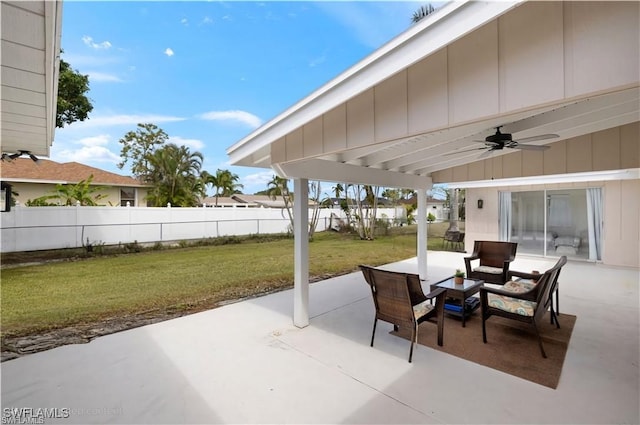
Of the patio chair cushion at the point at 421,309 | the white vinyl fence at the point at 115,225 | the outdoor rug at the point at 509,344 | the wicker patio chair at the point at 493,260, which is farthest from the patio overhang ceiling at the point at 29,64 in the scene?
the white vinyl fence at the point at 115,225

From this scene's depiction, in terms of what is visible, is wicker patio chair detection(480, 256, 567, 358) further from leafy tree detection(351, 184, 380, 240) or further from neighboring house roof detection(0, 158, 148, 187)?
neighboring house roof detection(0, 158, 148, 187)

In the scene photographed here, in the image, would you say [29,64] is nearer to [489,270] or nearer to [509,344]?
[509,344]

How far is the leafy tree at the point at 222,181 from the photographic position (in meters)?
24.9

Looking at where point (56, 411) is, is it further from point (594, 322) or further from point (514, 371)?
point (594, 322)

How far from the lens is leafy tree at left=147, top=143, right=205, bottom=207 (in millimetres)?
19969

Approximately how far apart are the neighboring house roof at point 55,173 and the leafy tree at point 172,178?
1226 millimetres

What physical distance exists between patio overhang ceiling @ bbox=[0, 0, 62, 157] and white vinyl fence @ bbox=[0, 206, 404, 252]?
9458 millimetres

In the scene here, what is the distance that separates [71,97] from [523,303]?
49.7ft

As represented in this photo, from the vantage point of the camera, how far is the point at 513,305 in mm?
3758

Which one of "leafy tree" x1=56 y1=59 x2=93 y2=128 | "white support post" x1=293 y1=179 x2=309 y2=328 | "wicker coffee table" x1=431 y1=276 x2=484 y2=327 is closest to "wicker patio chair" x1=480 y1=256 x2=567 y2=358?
"wicker coffee table" x1=431 y1=276 x2=484 y2=327

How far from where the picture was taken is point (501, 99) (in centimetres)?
193

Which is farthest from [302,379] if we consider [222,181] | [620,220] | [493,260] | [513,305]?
[222,181]

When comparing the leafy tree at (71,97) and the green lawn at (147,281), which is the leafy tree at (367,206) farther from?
the leafy tree at (71,97)

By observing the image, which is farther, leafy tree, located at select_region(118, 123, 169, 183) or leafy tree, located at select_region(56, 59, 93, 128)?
leafy tree, located at select_region(118, 123, 169, 183)
